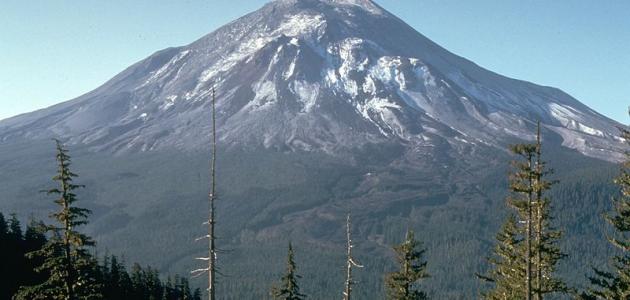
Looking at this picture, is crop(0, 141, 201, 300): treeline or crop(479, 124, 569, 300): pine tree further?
crop(479, 124, 569, 300): pine tree

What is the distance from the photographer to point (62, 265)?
24844mm

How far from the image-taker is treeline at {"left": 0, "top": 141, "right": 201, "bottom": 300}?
24.7m

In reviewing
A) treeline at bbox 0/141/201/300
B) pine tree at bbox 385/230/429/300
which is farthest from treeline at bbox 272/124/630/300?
treeline at bbox 0/141/201/300

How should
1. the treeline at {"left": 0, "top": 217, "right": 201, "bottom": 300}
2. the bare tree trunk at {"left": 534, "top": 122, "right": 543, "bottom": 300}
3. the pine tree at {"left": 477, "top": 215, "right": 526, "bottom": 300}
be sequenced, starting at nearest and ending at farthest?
the bare tree trunk at {"left": 534, "top": 122, "right": 543, "bottom": 300} → the pine tree at {"left": 477, "top": 215, "right": 526, "bottom": 300} → the treeline at {"left": 0, "top": 217, "right": 201, "bottom": 300}

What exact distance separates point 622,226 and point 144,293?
52.4 meters

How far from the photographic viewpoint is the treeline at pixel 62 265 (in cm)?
2470

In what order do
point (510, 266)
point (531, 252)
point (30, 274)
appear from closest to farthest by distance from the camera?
point (531, 252) → point (510, 266) → point (30, 274)

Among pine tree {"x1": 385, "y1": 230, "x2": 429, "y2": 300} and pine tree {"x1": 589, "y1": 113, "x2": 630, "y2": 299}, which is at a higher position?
pine tree {"x1": 589, "y1": 113, "x2": 630, "y2": 299}

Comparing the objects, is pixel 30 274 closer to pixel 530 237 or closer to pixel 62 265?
pixel 62 265

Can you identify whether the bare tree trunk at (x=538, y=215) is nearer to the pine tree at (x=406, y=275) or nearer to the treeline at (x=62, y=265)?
the pine tree at (x=406, y=275)

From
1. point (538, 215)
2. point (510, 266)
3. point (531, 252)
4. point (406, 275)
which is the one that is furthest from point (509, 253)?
point (531, 252)

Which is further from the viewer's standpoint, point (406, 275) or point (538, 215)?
point (406, 275)

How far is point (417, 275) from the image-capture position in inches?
1316

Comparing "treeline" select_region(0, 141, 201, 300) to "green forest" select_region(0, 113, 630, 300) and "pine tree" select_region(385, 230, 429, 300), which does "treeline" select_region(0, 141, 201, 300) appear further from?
"pine tree" select_region(385, 230, 429, 300)
